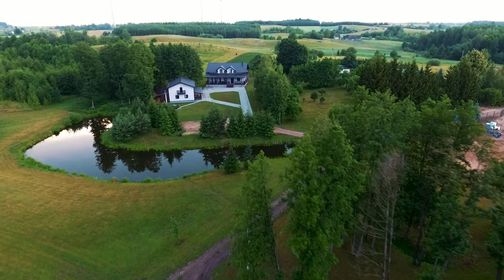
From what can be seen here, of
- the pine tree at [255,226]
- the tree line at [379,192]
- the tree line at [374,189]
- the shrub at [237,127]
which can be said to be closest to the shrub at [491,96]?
the shrub at [237,127]

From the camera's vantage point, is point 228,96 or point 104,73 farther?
point 228,96

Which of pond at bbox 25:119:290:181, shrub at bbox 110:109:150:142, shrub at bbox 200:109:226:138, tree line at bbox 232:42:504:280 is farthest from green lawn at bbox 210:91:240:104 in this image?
tree line at bbox 232:42:504:280

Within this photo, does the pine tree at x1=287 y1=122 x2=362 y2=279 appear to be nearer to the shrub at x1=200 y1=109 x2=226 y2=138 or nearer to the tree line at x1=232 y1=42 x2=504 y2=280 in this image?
the tree line at x1=232 y1=42 x2=504 y2=280

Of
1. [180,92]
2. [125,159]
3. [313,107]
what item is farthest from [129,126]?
[313,107]

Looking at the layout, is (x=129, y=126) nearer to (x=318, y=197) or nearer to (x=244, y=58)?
(x=318, y=197)

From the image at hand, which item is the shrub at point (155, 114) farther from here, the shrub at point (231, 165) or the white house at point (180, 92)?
the shrub at point (231, 165)

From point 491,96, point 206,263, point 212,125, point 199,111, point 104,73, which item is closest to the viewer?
point 206,263
